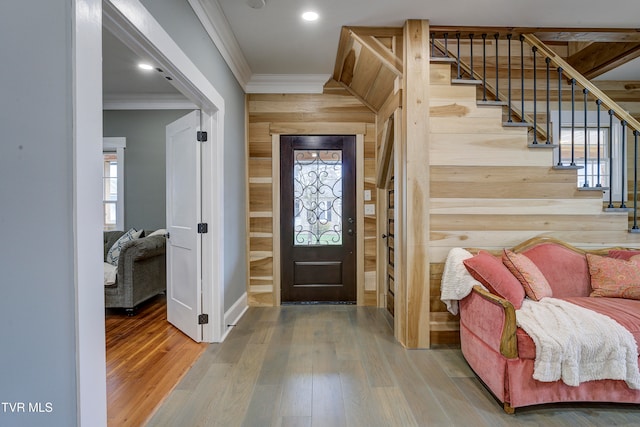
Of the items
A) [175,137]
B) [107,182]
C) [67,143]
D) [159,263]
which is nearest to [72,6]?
[67,143]

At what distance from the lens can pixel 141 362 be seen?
2.48 m

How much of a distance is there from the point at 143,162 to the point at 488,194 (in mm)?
4403

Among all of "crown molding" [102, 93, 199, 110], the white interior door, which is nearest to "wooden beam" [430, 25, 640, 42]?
the white interior door

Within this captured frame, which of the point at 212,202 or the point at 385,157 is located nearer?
the point at 212,202

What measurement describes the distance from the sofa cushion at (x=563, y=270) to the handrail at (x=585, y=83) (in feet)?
4.04

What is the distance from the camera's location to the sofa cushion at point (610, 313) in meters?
1.84

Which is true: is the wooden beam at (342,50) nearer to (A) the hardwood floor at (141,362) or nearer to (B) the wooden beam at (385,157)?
(B) the wooden beam at (385,157)

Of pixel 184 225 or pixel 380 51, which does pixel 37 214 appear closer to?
pixel 184 225

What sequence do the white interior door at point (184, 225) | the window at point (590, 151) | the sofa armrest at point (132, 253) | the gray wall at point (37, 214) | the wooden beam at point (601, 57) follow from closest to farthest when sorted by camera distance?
1. the gray wall at point (37, 214)
2. the white interior door at point (184, 225)
3. the wooden beam at point (601, 57)
4. the sofa armrest at point (132, 253)
5. the window at point (590, 151)

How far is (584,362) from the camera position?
1822 mm

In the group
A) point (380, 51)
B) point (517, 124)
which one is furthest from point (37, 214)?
point (517, 124)

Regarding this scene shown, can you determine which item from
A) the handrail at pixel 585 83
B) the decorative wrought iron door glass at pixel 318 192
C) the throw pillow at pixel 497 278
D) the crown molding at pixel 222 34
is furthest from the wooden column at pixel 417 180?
the crown molding at pixel 222 34

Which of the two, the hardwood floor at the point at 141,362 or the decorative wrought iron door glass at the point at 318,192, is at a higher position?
the decorative wrought iron door glass at the point at 318,192

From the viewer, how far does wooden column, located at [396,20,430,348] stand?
2.67 meters
